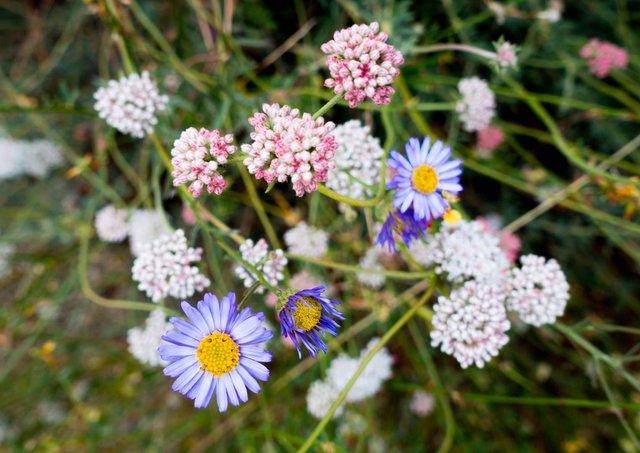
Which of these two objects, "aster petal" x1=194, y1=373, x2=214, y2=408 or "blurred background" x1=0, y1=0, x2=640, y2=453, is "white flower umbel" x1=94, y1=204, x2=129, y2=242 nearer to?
"blurred background" x1=0, y1=0, x2=640, y2=453

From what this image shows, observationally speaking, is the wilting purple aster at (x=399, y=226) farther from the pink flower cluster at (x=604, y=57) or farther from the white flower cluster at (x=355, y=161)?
the pink flower cluster at (x=604, y=57)

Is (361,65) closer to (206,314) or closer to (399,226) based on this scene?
(399,226)

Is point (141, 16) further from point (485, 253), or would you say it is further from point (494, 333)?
point (494, 333)

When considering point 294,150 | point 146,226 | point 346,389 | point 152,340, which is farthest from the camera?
point 146,226

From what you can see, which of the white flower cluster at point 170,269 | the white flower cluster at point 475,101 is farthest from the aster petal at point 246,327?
the white flower cluster at point 475,101

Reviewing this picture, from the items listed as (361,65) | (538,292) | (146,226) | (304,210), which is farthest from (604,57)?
(146,226)

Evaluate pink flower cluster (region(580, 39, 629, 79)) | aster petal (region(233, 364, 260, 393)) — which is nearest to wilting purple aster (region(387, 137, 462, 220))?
aster petal (region(233, 364, 260, 393))
